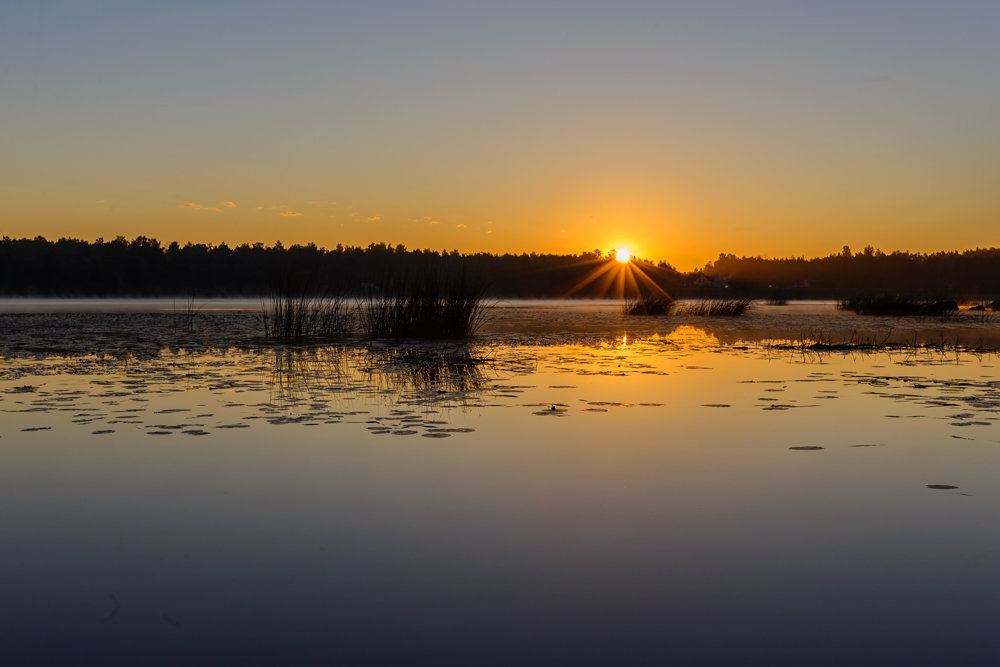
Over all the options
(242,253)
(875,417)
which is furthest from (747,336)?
(242,253)

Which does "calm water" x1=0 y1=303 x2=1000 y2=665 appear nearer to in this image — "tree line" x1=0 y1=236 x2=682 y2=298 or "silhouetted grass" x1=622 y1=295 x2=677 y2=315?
"silhouetted grass" x1=622 y1=295 x2=677 y2=315

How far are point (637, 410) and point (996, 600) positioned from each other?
14.5 feet

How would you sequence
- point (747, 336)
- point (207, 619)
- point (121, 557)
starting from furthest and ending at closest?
point (747, 336) → point (121, 557) → point (207, 619)

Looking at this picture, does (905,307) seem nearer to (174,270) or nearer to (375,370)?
(375,370)

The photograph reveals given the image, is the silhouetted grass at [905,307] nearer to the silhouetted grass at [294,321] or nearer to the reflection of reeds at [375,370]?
the silhouetted grass at [294,321]

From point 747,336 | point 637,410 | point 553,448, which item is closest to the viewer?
point 553,448

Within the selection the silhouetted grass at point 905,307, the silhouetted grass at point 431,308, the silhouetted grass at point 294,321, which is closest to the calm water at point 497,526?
the silhouetted grass at point 431,308

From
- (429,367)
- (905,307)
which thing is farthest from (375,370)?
(905,307)

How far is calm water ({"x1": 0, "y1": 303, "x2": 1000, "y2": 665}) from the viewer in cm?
266

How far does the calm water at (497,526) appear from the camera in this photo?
2664 millimetres

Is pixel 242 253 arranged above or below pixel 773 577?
above

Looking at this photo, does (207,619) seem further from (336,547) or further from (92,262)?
(92,262)

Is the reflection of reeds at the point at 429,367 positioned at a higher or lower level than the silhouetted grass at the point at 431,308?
lower

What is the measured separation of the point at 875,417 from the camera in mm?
6863
